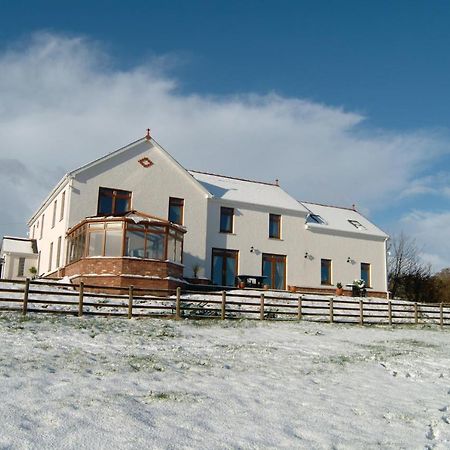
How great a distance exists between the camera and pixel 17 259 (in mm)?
35906

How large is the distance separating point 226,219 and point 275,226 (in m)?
3.86

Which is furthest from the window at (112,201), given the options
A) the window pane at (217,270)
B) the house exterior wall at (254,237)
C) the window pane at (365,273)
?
the window pane at (365,273)

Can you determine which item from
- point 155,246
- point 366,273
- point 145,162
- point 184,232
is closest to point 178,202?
point 145,162

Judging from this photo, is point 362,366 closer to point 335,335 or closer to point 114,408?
point 335,335

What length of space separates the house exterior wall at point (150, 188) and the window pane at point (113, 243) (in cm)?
409

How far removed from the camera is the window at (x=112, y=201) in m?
30.2

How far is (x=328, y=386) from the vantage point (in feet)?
35.9

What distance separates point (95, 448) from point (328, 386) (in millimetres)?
6072

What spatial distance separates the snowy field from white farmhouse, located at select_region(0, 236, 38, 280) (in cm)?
1925

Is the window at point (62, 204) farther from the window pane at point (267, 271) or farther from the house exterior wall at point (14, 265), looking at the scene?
the window pane at point (267, 271)

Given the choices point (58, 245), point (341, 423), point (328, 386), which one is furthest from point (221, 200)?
point (341, 423)

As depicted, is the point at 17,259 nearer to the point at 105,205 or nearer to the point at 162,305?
the point at 105,205

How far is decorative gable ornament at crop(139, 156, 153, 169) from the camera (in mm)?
31516

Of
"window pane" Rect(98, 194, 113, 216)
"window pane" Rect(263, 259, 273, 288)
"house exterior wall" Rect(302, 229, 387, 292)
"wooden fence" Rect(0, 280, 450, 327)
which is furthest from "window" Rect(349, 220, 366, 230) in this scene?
"window pane" Rect(98, 194, 113, 216)
